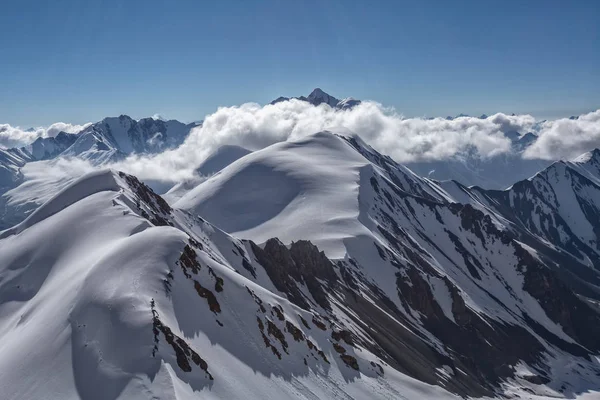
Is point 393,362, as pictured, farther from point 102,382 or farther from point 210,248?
point 102,382

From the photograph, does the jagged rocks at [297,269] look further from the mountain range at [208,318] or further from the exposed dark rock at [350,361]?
the exposed dark rock at [350,361]

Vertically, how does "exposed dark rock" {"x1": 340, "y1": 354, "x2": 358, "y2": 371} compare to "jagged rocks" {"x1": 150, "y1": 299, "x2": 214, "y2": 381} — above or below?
below

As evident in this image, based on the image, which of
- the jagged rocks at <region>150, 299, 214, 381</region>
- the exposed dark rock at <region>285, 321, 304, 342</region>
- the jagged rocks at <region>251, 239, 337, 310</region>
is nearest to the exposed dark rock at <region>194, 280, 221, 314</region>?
the jagged rocks at <region>150, 299, 214, 381</region>

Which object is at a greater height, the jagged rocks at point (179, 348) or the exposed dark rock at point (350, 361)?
the jagged rocks at point (179, 348)

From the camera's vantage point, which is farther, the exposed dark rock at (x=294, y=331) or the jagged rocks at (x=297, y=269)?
the jagged rocks at (x=297, y=269)

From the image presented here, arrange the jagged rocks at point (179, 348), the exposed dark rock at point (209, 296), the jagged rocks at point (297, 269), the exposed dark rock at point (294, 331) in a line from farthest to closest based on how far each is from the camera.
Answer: the jagged rocks at point (297, 269) < the exposed dark rock at point (294, 331) < the exposed dark rock at point (209, 296) < the jagged rocks at point (179, 348)

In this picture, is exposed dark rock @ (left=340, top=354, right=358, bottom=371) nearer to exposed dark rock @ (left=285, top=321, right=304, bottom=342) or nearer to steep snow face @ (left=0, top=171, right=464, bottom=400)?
steep snow face @ (left=0, top=171, right=464, bottom=400)

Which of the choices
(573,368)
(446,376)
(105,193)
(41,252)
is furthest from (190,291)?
(573,368)

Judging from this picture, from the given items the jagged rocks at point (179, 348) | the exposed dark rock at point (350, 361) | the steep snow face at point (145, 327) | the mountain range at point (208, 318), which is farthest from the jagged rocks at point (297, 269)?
the jagged rocks at point (179, 348)

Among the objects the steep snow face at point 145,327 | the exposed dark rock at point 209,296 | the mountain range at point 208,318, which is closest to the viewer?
the steep snow face at point 145,327
